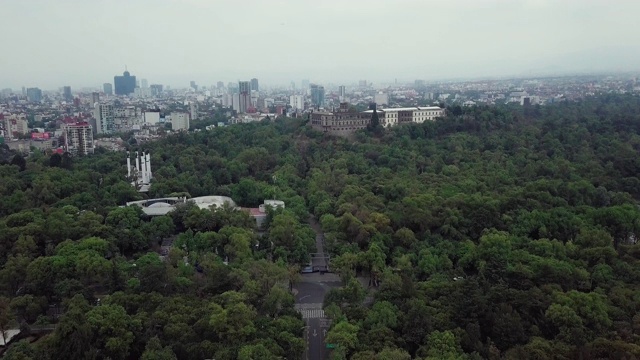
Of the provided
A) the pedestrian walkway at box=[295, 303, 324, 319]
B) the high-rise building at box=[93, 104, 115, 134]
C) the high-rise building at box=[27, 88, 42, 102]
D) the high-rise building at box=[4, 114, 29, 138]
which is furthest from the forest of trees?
the high-rise building at box=[27, 88, 42, 102]

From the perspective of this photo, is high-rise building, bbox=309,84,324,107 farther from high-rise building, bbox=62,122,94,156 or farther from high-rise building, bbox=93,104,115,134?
high-rise building, bbox=62,122,94,156

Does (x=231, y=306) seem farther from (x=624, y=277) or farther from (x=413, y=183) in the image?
(x=413, y=183)

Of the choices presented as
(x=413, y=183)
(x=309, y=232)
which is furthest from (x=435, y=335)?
(x=413, y=183)

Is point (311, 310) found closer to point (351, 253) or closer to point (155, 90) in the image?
→ point (351, 253)

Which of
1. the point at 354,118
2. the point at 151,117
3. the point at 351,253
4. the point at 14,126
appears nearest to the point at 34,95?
the point at 151,117

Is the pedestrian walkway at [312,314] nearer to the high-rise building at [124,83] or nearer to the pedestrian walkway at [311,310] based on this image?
the pedestrian walkway at [311,310]
